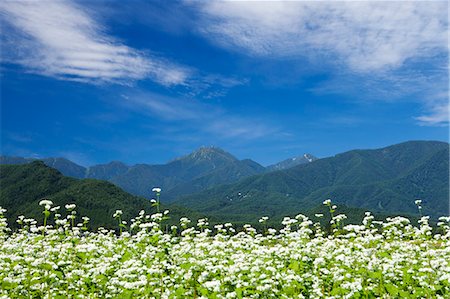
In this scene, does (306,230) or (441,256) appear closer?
(441,256)

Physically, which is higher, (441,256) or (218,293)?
(441,256)

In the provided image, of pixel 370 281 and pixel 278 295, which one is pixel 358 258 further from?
pixel 278 295

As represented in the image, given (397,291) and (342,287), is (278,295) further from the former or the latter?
(397,291)

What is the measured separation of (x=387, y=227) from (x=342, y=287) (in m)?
6.66

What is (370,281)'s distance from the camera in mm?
10242

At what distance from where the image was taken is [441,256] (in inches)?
469

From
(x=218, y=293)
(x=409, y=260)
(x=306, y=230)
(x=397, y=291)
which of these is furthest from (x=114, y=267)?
(x=409, y=260)

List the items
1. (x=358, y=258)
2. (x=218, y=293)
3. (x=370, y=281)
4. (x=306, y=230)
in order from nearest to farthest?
(x=218, y=293) < (x=370, y=281) < (x=358, y=258) < (x=306, y=230)

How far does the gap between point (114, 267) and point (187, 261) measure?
219cm

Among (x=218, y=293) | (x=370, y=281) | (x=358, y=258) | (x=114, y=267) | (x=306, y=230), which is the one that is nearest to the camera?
(x=218, y=293)

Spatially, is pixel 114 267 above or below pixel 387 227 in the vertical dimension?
below

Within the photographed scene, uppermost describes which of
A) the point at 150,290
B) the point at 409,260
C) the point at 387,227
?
the point at 387,227

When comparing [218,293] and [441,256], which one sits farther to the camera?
[441,256]

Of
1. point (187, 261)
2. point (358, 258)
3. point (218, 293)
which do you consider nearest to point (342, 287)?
point (358, 258)
